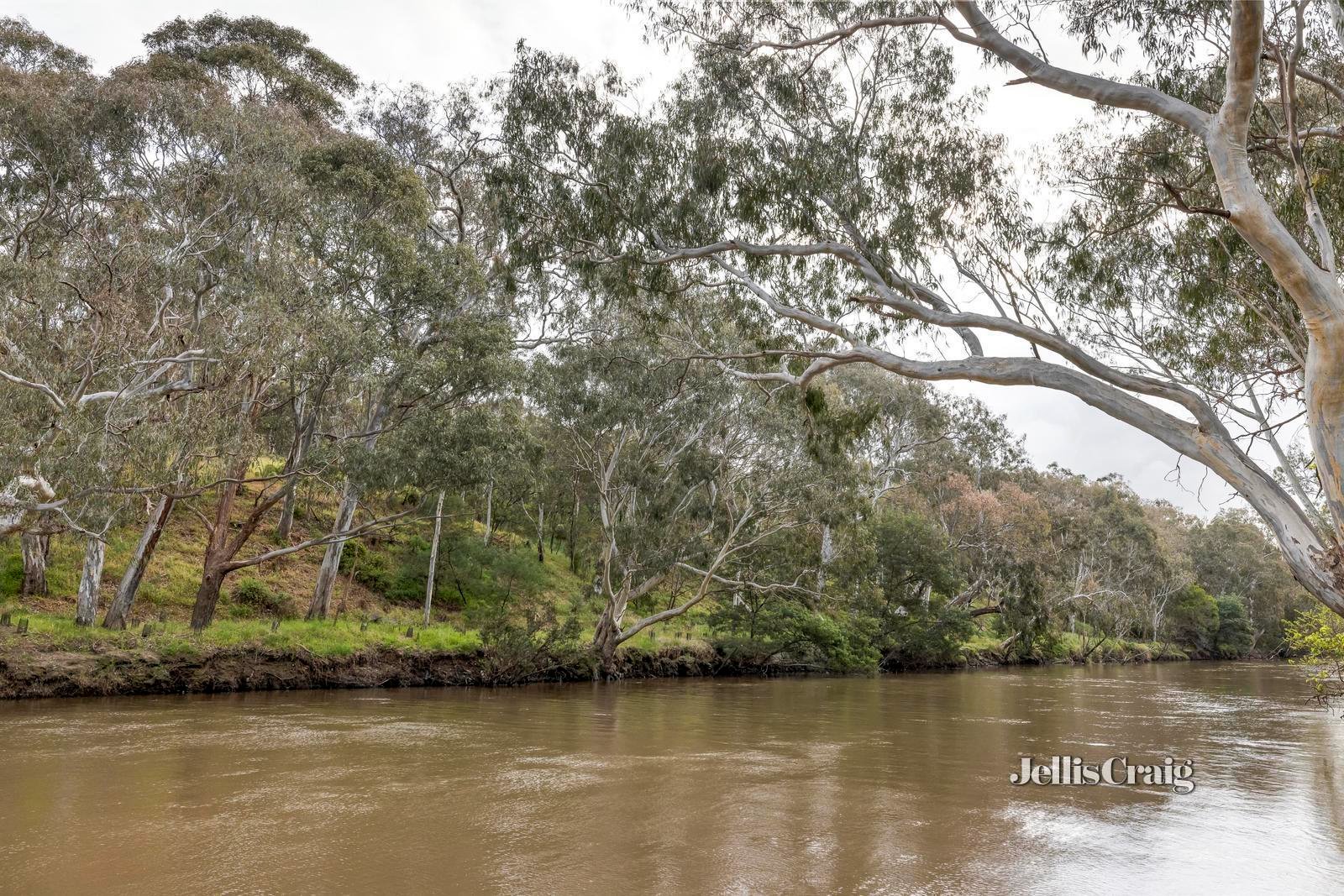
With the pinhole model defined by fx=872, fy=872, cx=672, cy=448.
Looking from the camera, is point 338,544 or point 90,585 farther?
point 338,544

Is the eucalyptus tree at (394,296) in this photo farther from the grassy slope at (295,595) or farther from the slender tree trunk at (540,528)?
the slender tree trunk at (540,528)

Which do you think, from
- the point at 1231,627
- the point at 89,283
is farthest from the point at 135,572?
the point at 1231,627

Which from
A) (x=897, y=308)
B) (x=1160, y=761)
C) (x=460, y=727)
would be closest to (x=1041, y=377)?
(x=897, y=308)

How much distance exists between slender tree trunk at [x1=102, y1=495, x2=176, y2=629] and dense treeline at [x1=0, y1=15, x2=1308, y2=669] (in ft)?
0.20

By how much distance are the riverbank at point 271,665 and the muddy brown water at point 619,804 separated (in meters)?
0.49

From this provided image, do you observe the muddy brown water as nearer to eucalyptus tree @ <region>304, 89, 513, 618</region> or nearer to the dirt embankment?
the dirt embankment

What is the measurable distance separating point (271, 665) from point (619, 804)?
9.94 meters

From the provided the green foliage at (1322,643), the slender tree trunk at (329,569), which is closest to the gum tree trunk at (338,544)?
the slender tree trunk at (329,569)

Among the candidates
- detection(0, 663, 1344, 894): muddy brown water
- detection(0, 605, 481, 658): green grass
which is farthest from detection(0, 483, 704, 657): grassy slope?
detection(0, 663, 1344, 894): muddy brown water

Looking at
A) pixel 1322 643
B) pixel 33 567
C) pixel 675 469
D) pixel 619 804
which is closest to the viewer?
pixel 619 804

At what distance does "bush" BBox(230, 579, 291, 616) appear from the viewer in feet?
59.8

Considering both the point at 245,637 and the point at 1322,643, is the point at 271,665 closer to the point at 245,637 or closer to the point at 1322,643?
the point at 245,637

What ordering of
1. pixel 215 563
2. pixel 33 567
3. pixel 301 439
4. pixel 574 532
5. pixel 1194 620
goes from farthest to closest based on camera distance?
1. pixel 1194 620
2. pixel 574 532
3. pixel 301 439
4. pixel 33 567
5. pixel 215 563

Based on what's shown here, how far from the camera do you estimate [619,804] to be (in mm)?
6270
